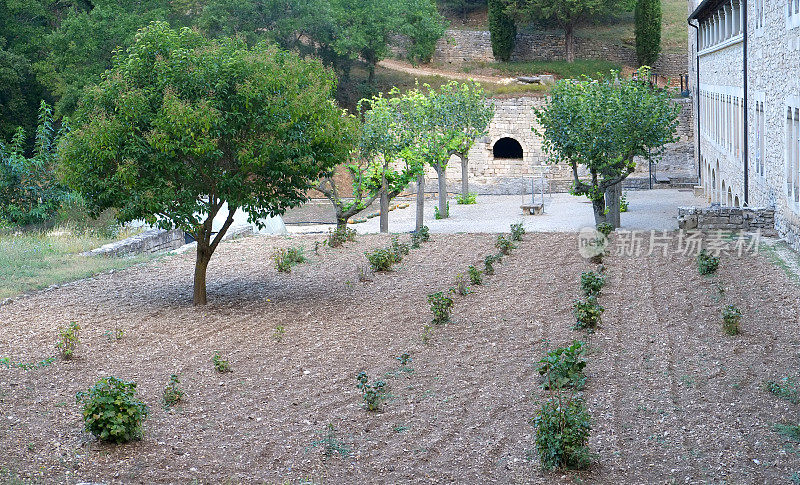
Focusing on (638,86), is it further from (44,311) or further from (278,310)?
(44,311)

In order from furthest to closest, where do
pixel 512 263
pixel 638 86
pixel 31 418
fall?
pixel 638 86 < pixel 512 263 < pixel 31 418

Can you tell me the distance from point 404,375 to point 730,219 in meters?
10.1

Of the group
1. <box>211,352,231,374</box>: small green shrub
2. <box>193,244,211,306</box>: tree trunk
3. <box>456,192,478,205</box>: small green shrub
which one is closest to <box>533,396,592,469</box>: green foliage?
<box>211,352,231,374</box>: small green shrub

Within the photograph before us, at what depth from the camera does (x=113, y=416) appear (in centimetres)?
595

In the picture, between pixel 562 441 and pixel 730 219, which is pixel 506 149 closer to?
pixel 730 219

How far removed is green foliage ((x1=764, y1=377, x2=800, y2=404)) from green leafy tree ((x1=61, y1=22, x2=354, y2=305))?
576 cm

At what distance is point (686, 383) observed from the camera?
279 inches

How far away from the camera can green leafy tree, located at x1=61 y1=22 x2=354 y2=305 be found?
9648mm

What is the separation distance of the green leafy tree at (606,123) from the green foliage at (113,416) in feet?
39.1

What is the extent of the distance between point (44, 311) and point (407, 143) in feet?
32.5

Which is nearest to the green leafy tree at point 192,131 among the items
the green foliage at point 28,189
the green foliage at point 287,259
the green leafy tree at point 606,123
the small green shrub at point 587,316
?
the green foliage at point 287,259

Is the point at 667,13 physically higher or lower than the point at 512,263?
higher

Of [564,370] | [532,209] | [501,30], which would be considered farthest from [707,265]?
[501,30]

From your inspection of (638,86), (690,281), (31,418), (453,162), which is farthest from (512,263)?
(453,162)
